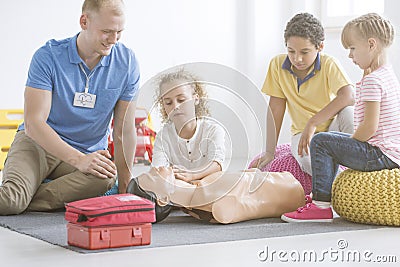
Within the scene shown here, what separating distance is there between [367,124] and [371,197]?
7.8 inches

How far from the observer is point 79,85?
2305 millimetres

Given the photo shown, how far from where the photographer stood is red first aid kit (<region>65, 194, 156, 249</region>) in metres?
1.66

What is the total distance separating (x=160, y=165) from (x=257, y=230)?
33 cm

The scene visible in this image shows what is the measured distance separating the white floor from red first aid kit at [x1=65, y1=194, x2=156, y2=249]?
1.8 inches

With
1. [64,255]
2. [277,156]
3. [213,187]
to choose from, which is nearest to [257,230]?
[213,187]

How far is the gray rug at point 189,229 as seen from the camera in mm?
1788

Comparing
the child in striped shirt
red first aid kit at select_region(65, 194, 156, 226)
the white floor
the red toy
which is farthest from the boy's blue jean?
the red toy

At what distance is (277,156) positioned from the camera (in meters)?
2.64

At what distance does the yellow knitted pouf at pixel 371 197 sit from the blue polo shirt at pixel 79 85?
767mm

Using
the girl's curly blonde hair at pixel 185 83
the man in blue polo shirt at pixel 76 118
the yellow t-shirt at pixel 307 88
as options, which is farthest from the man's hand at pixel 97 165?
the yellow t-shirt at pixel 307 88

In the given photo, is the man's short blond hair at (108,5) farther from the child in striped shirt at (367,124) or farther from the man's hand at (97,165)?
the child in striped shirt at (367,124)

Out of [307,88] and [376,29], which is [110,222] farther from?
[307,88]

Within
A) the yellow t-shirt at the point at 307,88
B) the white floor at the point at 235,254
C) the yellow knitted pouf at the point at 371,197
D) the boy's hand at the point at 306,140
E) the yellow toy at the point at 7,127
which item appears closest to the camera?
the white floor at the point at 235,254

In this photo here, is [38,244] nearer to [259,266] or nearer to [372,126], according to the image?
[259,266]
